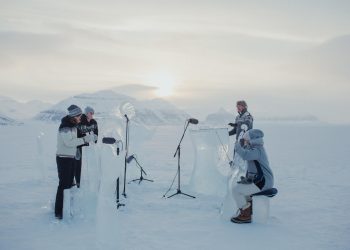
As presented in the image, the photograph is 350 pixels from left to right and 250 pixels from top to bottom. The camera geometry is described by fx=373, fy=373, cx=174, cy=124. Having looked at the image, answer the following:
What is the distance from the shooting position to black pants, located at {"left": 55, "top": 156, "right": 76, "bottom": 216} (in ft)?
17.7

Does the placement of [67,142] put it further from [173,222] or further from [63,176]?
[173,222]

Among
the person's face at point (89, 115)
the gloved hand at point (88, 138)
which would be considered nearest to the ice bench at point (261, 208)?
the gloved hand at point (88, 138)

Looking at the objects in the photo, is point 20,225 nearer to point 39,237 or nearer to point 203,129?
point 39,237

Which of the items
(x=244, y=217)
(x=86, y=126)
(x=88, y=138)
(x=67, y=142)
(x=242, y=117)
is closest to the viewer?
(x=67, y=142)

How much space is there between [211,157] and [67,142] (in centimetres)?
300

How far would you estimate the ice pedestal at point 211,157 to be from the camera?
7234mm

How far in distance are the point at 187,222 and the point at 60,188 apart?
6.29 feet

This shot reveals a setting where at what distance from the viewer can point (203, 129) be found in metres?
7.18

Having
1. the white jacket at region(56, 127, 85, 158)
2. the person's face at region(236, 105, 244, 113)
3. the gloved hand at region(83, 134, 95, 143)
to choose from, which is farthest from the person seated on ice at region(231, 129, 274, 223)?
the white jacket at region(56, 127, 85, 158)

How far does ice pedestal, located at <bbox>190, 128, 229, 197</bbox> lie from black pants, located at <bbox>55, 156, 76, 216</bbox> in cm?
267

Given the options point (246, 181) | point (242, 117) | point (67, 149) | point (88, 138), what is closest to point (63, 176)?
point (67, 149)

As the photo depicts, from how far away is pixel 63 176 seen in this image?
17.6ft

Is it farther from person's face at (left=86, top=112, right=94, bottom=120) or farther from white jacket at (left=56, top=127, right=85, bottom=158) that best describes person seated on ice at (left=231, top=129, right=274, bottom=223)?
person's face at (left=86, top=112, right=94, bottom=120)

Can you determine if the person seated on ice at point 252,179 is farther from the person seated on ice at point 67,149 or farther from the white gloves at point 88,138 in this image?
the person seated on ice at point 67,149
